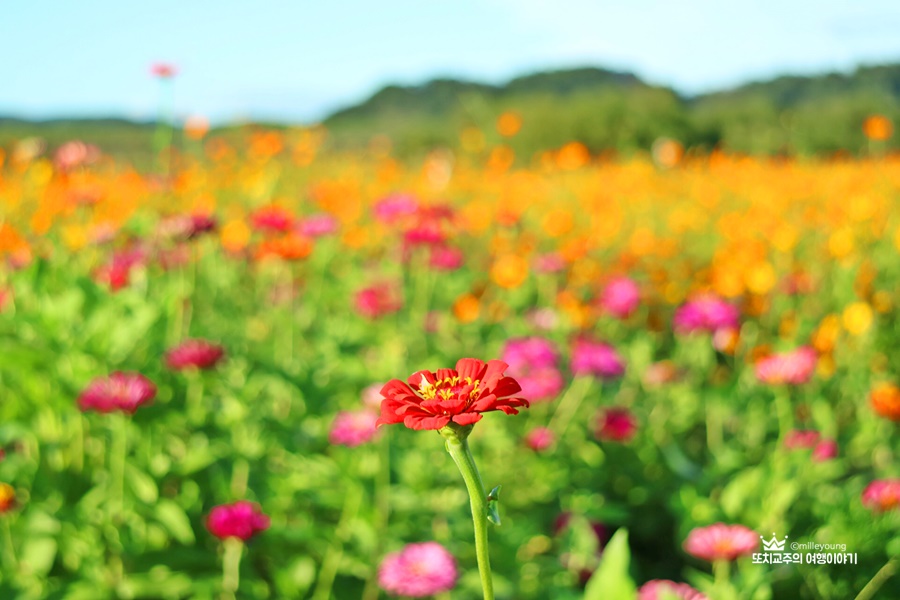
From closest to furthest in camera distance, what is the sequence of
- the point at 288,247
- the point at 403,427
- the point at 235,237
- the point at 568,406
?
the point at 403,427 < the point at 568,406 < the point at 288,247 < the point at 235,237

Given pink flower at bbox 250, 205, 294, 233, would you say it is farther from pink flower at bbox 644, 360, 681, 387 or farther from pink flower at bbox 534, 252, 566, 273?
pink flower at bbox 644, 360, 681, 387

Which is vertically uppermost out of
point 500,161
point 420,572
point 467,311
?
point 500,161

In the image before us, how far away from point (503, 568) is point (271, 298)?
1680mm

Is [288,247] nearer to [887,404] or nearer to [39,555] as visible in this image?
[39,555]

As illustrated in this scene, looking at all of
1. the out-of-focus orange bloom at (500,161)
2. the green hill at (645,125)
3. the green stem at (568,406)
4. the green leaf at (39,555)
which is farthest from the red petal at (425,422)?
the green hill at (645,125)

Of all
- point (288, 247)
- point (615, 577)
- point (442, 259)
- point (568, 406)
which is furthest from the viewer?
point (442, 259)

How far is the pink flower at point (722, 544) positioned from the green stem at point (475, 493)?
0.86m

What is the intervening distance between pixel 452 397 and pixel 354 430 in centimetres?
101

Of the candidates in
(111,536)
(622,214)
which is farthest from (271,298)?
(622,214)

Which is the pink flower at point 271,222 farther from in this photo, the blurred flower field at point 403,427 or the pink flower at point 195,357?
the pink flower at point 195,357

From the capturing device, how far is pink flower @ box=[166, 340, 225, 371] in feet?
5.59

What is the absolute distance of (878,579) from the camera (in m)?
1.56

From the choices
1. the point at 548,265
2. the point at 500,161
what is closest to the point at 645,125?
the point at 500,161

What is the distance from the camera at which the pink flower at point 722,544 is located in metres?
1.43
